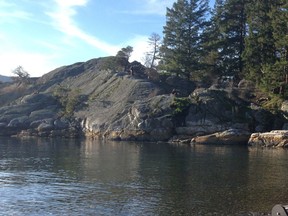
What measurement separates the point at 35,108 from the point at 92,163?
172 ft

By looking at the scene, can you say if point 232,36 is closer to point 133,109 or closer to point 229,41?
point 229,41

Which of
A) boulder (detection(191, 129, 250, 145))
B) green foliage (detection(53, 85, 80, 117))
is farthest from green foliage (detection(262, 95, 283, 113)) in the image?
green foliage (detection(53, 85, 80, 117))

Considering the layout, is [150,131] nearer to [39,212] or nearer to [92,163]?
[92,163]

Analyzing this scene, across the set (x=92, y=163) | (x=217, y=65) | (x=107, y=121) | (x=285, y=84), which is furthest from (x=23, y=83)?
(x=92, y=163)

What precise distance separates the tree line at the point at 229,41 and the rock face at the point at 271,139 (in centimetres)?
1006

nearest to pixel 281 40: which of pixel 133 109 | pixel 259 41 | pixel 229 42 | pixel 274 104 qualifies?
pixel 259 41

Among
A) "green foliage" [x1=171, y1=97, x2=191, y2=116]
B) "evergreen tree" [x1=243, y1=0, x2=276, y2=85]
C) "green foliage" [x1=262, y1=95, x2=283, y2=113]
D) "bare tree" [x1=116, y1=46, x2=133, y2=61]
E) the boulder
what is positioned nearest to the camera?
the boulder

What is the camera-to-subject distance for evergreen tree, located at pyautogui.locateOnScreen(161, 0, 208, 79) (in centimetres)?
8100

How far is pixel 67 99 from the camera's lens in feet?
279

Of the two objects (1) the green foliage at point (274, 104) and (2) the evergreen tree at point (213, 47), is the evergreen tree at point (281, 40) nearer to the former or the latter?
(1) the green foliage at point (274, 104)

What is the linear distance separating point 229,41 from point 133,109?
23356 millimetres

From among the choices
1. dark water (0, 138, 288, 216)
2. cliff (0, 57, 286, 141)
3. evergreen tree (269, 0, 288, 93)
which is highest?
evergreen tree (269, 0, 288, 93)

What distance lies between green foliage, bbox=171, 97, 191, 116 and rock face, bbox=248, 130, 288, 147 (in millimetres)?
12764

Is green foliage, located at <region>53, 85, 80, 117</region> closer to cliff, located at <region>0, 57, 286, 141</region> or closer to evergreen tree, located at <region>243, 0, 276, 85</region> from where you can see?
cliff, located at <region>0, 57, 286, 141</region>
